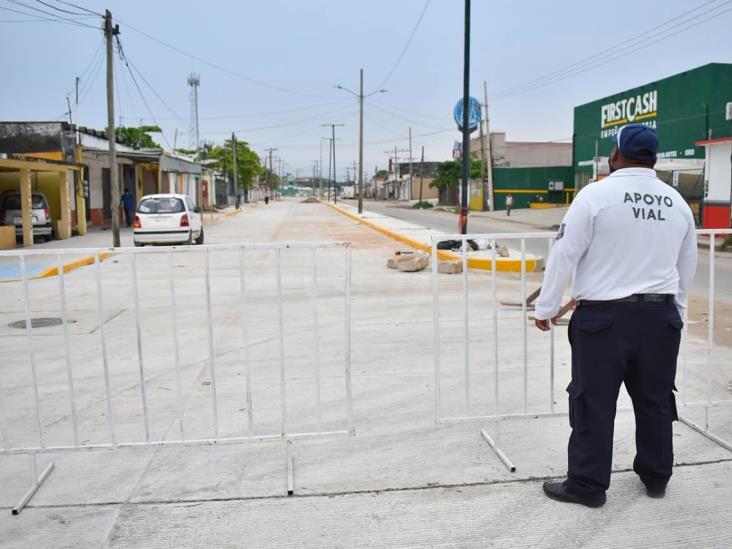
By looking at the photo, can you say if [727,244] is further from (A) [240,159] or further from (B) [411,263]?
(A) [240,159]

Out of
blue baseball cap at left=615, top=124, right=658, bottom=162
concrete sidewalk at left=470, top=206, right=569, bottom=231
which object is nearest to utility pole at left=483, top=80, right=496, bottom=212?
concrete sidewalk at left=470, top=206, right=569, bottom=231

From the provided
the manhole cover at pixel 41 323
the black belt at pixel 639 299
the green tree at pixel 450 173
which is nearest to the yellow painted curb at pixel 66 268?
Result: the manhole cover at pixel 41 323

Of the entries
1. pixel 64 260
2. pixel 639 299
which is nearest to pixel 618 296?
pixel 639 299

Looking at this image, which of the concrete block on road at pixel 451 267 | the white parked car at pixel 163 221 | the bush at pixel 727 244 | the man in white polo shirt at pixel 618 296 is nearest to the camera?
the man in white polo shirt at pixel 618 296

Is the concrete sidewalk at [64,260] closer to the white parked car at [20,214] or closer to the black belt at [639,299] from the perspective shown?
the white parked car at [20,214]

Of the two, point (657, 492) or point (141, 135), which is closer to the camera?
point (657, 492)

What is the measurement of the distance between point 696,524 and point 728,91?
30815 millimetres

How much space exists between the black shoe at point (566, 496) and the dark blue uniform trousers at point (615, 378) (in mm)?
36

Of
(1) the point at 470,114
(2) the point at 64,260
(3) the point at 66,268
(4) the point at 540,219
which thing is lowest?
(3) the point at 66,268

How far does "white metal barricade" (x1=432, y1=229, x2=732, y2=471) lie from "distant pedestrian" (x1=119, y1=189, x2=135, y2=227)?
87.3ft

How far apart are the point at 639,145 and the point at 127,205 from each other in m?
32.3

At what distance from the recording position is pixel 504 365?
21.9ft

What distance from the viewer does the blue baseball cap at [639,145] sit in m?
3.65

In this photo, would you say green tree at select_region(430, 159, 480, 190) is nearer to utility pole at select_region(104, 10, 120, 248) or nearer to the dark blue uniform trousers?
utility pole at select_region(104, 10, 120, 248)
